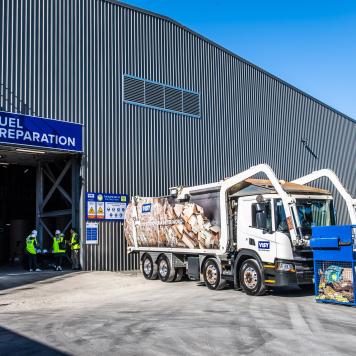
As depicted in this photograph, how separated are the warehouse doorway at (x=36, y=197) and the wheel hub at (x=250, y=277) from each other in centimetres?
906

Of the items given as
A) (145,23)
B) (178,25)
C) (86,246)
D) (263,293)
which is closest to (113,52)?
(145,23)

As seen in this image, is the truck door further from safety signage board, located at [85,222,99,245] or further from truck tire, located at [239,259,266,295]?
safety signage board, located at [85,222,99,245]

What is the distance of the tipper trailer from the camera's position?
1260cm

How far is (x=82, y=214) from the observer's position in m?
19.9

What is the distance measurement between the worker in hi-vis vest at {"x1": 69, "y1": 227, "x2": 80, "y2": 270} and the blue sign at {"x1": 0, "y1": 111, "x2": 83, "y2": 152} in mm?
3440

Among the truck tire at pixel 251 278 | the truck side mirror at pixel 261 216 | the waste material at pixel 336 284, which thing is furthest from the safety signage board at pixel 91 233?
the waste material at pixel 336 284

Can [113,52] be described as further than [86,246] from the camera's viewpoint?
Yes

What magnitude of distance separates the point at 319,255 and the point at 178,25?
→ 16.4 m

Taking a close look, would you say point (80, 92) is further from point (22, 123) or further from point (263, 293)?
point (263, 293)

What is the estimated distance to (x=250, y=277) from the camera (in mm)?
13258

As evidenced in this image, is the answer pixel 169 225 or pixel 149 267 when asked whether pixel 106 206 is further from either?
pixel 169 225

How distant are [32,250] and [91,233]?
2405 millimetres

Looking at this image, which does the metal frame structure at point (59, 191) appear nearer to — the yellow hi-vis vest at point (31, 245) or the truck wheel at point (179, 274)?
the yellow hi-vis vest at point (31, 245)

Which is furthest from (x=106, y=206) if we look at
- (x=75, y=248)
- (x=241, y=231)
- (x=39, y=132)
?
(x=241, y=231)
